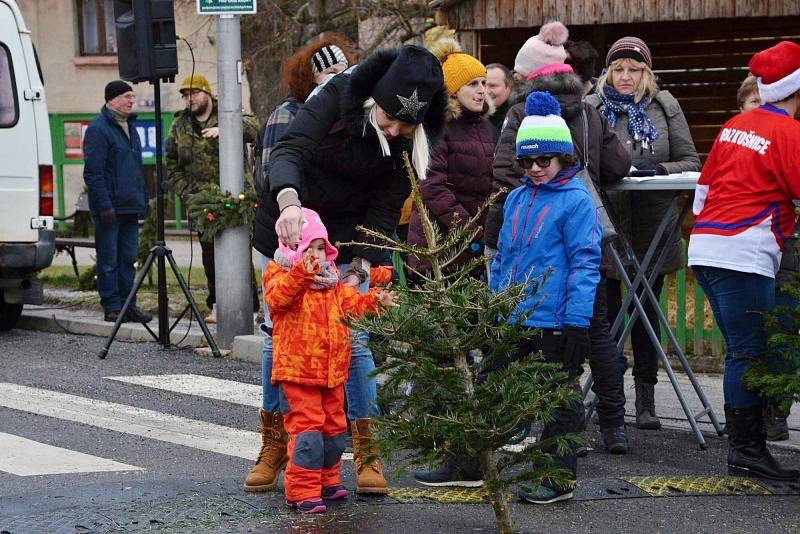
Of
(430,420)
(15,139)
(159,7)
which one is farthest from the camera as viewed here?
(15,139)

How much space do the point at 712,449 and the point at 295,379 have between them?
257cm

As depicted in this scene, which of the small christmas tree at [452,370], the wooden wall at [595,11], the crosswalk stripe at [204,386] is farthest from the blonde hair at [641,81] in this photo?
the wooden wall at [595,11]

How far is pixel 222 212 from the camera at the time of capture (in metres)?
10.5

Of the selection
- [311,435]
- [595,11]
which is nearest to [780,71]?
[311,435]

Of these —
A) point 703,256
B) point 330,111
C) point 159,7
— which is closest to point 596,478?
point 703,256

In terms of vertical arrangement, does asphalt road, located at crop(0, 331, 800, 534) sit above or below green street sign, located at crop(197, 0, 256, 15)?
below

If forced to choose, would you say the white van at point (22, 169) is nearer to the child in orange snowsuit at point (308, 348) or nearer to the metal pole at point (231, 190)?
the metal pole at point (231, 190)

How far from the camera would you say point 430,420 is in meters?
4.62

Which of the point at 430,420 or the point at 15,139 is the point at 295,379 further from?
the point at 15,139

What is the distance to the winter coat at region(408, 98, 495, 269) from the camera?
7.96 meters

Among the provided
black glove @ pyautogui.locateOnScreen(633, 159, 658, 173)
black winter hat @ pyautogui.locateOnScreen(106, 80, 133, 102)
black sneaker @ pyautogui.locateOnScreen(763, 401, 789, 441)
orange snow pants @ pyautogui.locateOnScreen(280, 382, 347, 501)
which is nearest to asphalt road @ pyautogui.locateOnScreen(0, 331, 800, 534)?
orange snow pants @ pyautogui.locateOnScreen(280, 382, 347, 501)

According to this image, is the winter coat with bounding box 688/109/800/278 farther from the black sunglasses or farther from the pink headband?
the pink headband

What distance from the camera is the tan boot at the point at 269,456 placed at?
229 inches

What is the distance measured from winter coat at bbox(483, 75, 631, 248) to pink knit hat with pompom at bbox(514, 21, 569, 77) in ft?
0.65
